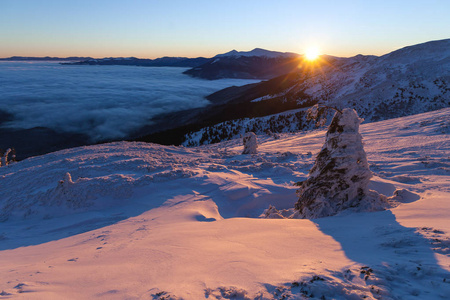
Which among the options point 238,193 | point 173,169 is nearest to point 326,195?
point 238,193

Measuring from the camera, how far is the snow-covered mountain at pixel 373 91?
34.5m

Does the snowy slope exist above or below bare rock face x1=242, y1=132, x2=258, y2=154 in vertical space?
above

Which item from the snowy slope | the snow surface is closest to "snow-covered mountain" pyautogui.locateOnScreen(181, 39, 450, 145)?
the snowy slope

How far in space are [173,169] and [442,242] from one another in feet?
26.9

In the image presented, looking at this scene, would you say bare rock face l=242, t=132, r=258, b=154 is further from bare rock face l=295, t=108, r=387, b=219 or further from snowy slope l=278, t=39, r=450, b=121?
snowy slope l=278, t=39, r=450, b=121

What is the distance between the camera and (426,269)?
9.62 feet

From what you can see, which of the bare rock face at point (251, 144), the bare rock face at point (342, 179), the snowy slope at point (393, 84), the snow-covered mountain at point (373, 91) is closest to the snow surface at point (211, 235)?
the bare rock face at point (342, 179)

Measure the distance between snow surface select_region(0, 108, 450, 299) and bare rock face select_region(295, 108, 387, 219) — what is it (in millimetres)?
418

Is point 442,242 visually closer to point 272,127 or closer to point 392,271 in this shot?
point 392,271

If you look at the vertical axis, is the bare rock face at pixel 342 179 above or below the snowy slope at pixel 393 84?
below

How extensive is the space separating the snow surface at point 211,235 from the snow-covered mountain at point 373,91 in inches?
1067

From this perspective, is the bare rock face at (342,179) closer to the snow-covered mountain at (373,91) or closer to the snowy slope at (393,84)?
the snow-covered mountain at (373,91)

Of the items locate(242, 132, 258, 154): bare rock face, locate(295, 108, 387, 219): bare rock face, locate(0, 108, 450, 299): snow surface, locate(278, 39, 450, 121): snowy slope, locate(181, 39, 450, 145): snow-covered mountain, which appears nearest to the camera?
locate(0, 108, 450, 299): snow surface

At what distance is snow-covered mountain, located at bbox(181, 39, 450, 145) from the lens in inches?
1358
